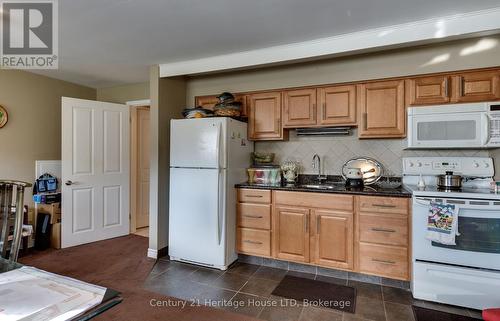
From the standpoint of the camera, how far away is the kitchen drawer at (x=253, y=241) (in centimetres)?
303

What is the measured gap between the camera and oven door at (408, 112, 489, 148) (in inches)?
96.9

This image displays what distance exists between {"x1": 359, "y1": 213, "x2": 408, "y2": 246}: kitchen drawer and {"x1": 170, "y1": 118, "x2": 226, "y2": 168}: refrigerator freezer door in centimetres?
155

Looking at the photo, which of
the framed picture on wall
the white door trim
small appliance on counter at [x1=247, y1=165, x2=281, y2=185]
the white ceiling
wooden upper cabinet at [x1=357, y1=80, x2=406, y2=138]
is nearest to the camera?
the white ceiling

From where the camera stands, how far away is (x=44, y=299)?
815 mm

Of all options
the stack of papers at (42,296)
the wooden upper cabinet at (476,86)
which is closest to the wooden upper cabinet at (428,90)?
the wooden upper cabinet at (476,86)

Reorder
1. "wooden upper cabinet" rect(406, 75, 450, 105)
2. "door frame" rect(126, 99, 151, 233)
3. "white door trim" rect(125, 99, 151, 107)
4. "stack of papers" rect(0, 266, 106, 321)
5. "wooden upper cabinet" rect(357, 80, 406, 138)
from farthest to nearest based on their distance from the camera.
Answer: "door frame" rect(126, 99, 151, 233) < "white door trim" rect(125, 99, 151, 107) < "wooden upper cabinet" rect(357, 80, 406, 138) < "wooden upper cabinet" rect(406, 75, 450, 105) < "stack of papers" rect(0, 266, 106, 321)

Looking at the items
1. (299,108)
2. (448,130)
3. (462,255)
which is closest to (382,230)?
(462,255)

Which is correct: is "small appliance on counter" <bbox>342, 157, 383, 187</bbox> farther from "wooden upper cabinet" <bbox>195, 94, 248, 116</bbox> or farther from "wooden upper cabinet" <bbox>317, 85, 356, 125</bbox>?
"wooden upper cabinet" <bbox>195, 94, 248, 116</bbox>

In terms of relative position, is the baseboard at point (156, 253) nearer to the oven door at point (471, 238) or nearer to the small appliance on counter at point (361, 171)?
the small appliance on counter at point (361, 171)

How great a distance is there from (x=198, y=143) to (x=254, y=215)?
40.5 inches

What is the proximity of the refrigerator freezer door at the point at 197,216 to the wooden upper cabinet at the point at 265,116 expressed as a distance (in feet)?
2.53

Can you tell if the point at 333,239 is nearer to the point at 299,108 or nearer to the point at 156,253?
the point at 299,108

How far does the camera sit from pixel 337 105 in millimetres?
3043

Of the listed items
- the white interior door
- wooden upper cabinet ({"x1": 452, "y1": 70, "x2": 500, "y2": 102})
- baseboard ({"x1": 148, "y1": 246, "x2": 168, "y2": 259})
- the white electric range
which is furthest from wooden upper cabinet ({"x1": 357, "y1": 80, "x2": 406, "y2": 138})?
the white interior door
